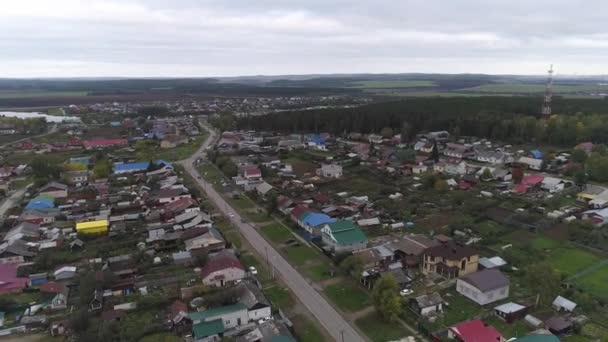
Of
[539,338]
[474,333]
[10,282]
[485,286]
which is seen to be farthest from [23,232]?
[539,338]

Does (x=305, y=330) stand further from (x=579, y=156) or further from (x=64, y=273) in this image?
(x=579, y=156)

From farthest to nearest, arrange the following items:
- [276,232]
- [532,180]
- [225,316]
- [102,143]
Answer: [102,143]
[532,180]
[276,232]
[225,316]

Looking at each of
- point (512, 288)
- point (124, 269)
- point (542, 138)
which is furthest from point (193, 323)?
point (542, 138)

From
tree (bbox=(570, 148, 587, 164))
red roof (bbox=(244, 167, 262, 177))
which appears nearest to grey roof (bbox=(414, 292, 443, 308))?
red roof (bbox=(244, 167, 262, 177))

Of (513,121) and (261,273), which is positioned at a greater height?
(513,121)

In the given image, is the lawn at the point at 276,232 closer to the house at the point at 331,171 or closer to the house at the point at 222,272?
the house at the point at 222,272

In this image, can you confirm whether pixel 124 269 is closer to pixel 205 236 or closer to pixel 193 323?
pixel 205 236
